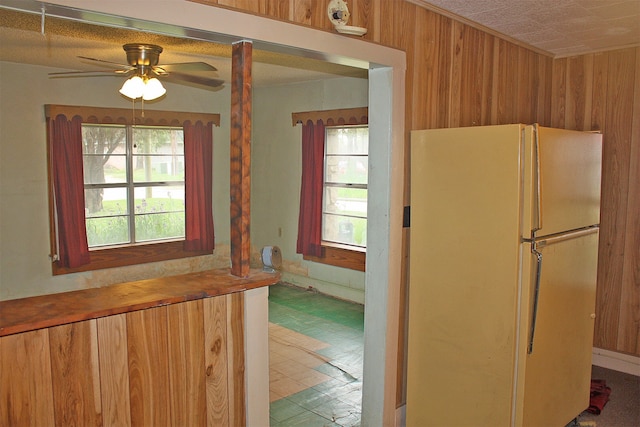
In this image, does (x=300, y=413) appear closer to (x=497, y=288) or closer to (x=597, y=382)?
(x=497, y=288)

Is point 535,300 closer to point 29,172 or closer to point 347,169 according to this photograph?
point 347,169

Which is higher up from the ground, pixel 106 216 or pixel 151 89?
pixel 151 89

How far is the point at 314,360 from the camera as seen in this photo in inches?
159

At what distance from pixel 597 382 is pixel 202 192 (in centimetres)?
447

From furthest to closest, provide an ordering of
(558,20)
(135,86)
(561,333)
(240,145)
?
(135,86) < (558,20) < (561,333) < (240,145)

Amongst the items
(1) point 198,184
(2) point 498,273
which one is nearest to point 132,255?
(1) point 198,184

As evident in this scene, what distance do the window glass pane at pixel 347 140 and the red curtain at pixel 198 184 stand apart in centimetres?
151

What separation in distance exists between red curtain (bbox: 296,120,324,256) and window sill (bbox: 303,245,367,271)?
7 cm

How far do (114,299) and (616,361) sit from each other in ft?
11.7

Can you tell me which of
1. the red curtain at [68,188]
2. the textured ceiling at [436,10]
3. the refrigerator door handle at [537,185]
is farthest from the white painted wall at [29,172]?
the refrigerator door handle at [537,185]

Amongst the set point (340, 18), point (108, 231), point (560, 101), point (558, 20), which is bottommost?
point (108, 231)

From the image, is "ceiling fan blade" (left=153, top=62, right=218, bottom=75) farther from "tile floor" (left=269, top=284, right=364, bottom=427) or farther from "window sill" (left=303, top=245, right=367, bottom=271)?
"window sill" (left=303, top=245, right=367, bottom=271)

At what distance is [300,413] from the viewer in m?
3.19

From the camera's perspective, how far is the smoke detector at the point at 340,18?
93.1 inches
